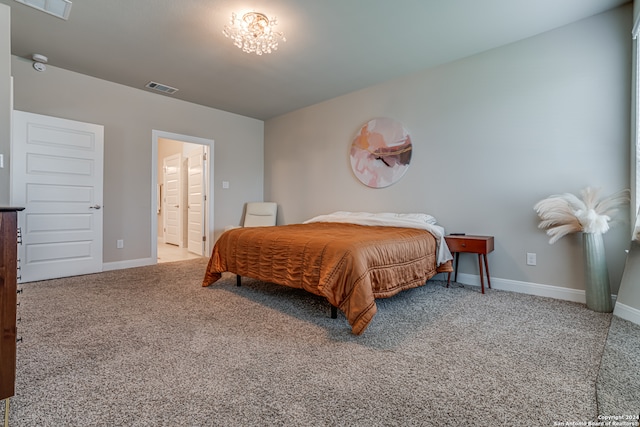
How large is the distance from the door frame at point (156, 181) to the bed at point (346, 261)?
1808mm

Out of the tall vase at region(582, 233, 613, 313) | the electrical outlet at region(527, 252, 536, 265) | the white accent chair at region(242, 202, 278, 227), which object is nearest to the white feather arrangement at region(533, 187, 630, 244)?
the tall vase at region(582, 233, 613, 313)

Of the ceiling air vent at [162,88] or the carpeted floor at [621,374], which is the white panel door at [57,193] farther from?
the carpeted floor at [621,374]

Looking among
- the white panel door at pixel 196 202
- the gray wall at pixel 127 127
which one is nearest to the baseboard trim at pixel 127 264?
the gray wall at pixel 127 127

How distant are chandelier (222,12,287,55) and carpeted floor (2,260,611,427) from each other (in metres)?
2.34

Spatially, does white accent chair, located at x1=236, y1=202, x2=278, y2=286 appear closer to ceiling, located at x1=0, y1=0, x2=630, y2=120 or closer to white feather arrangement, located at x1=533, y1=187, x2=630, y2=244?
ceiling, located at x1=0, y1=0, x2=630, y2=120

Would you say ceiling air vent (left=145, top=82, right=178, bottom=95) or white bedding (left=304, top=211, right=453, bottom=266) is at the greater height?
ceiling air vent (left=145, top=82, right=178, bottom=95)

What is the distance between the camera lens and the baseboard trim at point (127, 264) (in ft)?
13.0

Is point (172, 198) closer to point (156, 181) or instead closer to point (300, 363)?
point (156, 181)

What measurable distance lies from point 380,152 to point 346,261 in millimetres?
2378

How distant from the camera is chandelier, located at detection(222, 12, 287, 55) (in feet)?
8.25

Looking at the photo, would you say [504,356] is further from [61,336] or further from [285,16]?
[285,16]

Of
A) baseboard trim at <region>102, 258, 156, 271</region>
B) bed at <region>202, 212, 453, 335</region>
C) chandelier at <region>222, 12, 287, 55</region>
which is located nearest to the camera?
bed at <region>202, 212, 453, 335</region>

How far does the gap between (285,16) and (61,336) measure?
2.93 meters

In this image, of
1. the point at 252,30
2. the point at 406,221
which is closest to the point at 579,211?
the point at 406,221
